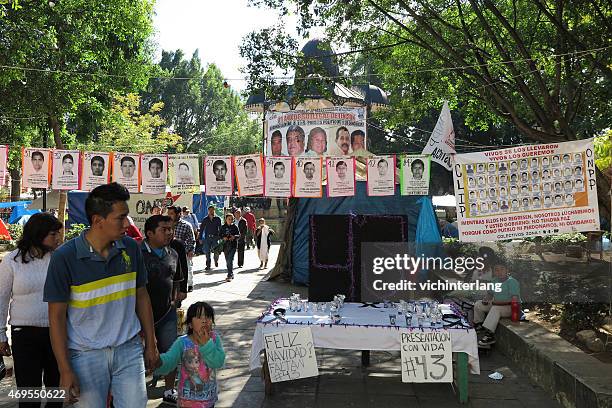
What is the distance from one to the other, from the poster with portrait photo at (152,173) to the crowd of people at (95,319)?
17.3 ft

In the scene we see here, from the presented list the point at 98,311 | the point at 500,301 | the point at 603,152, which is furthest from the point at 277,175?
the point at 98,311

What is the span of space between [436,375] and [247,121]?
59.3m

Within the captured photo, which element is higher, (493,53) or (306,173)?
(493,53)

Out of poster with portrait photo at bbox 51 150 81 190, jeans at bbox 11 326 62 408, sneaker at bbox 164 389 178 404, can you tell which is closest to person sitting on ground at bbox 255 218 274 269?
poster with portrait photo at bbox 51 150 81 190

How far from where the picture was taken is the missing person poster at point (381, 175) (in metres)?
10.2

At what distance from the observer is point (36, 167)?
919 centimetres

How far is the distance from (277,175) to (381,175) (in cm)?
190

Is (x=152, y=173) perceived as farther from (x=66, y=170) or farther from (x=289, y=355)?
(x=289, y=355)

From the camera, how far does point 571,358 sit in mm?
6066

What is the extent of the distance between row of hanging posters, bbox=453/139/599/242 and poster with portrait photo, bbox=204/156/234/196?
4096mm

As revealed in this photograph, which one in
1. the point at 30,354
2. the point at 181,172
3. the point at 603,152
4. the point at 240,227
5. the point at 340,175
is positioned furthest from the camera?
the point at 240,227

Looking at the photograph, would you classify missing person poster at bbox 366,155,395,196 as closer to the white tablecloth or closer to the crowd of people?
the white tablecloth

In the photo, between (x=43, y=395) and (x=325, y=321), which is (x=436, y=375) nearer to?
(x=325, y=321)

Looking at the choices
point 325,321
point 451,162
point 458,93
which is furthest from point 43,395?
point 458,93
